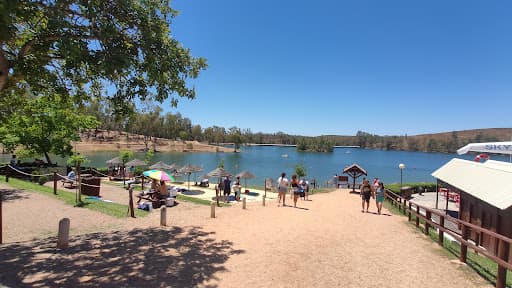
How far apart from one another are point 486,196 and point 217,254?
9.48m

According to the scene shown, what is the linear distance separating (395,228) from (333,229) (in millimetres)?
2523

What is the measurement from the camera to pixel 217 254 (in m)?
7.11

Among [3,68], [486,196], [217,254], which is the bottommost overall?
[217,254]

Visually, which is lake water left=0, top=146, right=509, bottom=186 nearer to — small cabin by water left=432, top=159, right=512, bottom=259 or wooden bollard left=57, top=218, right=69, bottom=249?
small cabin by water left=432, top=159, right=512, bottom=259

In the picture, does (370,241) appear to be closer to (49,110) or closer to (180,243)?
(180,243)

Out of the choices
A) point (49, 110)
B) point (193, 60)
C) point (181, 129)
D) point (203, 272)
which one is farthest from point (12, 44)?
point (181, 129)

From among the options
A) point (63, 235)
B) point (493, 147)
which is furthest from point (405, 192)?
point (63, 235)

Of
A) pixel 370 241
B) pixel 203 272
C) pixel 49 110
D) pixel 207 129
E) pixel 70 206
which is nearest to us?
pixel 203 272

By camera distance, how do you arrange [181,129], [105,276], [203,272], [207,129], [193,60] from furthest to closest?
[207,129], [181,129], [193,60], [203,272], [105,276]

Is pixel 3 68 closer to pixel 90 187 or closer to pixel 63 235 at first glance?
pixel 63 235

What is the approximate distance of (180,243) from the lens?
7.87 meters

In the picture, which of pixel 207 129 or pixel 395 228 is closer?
pixel 395 228

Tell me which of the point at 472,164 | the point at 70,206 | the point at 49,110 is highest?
the point at 49,110

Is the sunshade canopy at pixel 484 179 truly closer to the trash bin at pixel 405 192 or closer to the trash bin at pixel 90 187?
the trash bin at pixel 405 192
